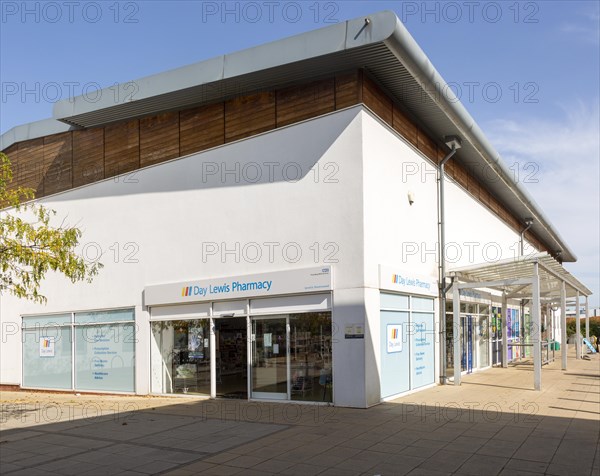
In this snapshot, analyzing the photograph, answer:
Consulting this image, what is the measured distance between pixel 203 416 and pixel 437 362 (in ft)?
22.3

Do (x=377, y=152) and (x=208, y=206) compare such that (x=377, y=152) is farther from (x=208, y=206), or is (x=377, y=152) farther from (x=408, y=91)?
(x=208, y=206)

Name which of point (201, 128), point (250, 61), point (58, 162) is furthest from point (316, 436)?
point (58, 162)

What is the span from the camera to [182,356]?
1480 cm

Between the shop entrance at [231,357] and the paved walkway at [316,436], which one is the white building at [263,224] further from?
the paved walkway at [316,436]

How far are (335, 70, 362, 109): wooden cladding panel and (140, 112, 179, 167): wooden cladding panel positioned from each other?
4.72m

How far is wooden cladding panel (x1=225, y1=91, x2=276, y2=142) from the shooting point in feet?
43.7

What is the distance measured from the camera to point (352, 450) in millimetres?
8156

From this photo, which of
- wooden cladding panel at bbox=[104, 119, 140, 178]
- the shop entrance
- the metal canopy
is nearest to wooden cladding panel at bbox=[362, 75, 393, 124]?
the metal canopy

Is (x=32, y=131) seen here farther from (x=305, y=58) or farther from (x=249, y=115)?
(x=305, y=58)

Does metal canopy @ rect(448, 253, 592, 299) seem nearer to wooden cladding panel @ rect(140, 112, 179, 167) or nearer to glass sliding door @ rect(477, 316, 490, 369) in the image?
glass sliding door @ rect(477, 316, 490, 369)

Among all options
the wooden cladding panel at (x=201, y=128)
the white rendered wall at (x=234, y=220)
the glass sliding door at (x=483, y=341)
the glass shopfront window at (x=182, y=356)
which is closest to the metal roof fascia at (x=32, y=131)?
the white rendered wall at (x=234, y=220)

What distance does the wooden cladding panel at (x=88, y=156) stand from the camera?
16656 millimetres

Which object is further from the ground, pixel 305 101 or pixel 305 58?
pixel 305 58

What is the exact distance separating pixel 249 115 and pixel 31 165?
8.58m
